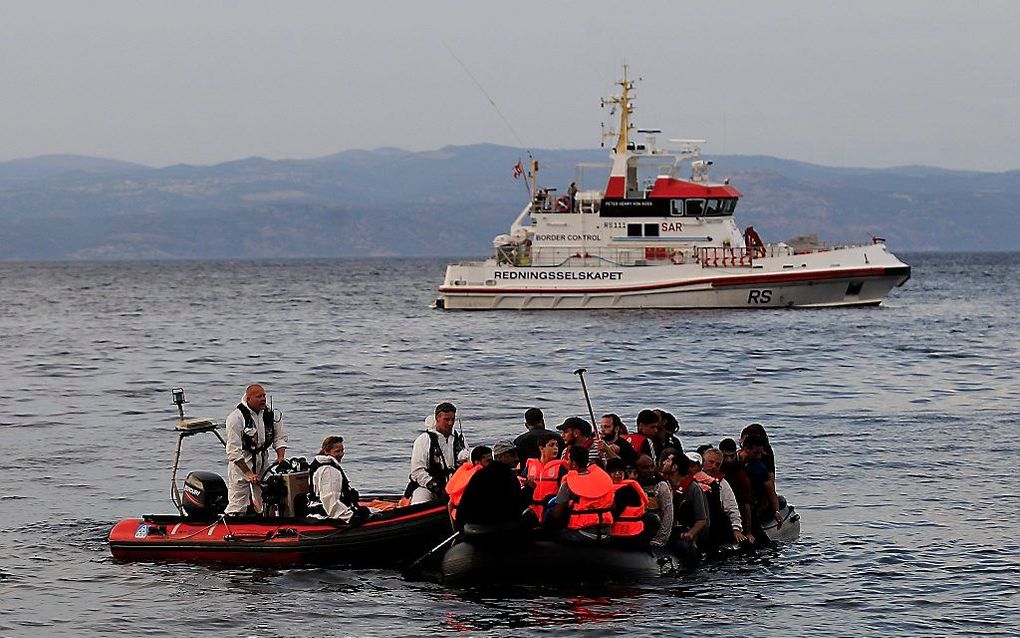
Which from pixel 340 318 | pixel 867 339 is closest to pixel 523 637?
pixel 867 339

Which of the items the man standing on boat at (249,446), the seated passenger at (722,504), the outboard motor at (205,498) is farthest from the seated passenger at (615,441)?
the outboard motor at (205,498)

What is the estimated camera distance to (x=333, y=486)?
53.9 ft

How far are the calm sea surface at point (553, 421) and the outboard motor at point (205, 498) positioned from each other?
763 mm

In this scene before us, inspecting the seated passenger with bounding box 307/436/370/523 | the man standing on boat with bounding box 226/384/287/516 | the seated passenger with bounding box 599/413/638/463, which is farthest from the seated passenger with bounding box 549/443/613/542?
the man standing on boat with bounding box 226/384/287/516

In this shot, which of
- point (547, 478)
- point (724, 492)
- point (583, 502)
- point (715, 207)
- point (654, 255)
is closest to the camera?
point (583, 502)

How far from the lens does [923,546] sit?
1770cm

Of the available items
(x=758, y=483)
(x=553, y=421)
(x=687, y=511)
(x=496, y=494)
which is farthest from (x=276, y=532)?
(x=553, y=421)

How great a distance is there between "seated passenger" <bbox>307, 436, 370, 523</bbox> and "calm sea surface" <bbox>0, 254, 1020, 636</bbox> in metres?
0.68

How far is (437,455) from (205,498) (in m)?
2.66

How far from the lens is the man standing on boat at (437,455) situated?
54.4ft

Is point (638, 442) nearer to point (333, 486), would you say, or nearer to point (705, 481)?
point (705, 481)

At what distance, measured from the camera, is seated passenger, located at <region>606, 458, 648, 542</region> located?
49.6 feet

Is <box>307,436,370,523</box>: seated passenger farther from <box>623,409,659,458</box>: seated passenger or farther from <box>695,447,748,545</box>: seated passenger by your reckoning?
<box>695,447,748,545</box>: seated passenger

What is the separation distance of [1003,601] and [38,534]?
11220mm
